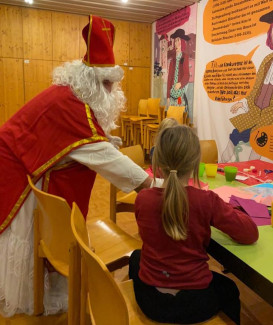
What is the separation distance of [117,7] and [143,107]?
6.58 ft

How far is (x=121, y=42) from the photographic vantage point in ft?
21.8

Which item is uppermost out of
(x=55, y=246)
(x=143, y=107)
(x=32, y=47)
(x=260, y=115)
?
(x=32, y=47)

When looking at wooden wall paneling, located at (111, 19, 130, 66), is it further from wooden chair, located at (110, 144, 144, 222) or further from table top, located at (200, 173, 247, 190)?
table top, located at (200, 173, 247, 190)

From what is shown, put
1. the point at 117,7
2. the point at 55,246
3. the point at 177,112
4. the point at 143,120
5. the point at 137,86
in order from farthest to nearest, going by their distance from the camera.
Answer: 1. the point at 137,86
2. the point at 143,120
3. the point at 117,7
4. the point at 177,112
5. the point at 55,246

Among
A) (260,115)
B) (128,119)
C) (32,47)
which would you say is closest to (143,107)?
(128,119)

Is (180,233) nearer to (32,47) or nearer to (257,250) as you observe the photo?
(257,250)

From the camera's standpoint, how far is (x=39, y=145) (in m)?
1.56

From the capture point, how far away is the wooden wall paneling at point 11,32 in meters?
5.79

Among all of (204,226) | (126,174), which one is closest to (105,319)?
(204,226)

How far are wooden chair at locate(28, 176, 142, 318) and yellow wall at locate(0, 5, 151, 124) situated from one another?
5033mm

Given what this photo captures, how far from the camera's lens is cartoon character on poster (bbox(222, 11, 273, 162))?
380 centimetres

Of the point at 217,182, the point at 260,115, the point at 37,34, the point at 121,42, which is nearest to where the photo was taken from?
the point at 217,182

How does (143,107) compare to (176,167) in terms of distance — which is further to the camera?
(143,107)

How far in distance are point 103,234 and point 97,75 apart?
2.92 ft
